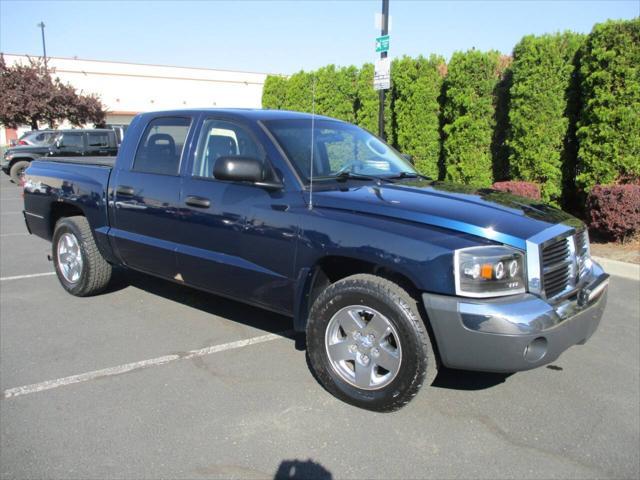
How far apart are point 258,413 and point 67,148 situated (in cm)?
1681

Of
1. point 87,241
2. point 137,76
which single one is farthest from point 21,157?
point 137,76

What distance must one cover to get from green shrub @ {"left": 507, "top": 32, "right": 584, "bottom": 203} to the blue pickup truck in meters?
5.47

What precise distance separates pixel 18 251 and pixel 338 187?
622cm

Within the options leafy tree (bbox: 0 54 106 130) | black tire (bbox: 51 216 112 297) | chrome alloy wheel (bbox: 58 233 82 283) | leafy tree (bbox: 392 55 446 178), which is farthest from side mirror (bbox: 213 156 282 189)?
leafy tree (bbox: 0 54 106 130)

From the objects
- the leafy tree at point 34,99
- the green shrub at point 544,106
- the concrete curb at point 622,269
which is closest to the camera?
the concrete curb at point 622,269

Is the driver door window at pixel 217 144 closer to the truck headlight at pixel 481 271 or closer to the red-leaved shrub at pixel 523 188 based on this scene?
the truck headlight at pixel 481 271

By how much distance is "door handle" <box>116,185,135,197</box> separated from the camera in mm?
4605

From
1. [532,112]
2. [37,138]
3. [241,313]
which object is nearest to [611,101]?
[532,112]

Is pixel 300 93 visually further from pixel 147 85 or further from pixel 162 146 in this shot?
pixel 147 85

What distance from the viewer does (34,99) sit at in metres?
28.0

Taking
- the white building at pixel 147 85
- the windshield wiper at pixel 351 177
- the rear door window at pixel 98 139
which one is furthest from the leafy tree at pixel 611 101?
the white building at pixel 147 85

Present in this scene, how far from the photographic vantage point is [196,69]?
154 feet

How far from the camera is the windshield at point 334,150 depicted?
3863mm

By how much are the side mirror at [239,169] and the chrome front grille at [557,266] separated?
6.13 feet
